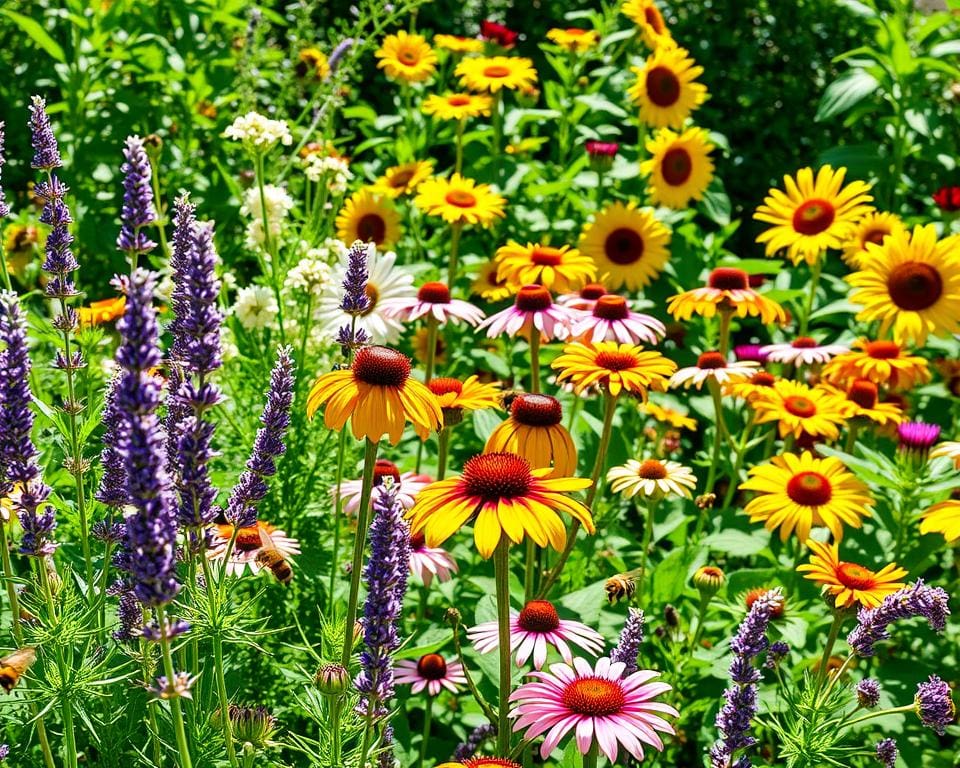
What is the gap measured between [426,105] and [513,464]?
2813 millimetres

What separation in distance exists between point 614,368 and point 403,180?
77.1 inches

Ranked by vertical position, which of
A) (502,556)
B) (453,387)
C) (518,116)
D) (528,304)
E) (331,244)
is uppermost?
(518,116)

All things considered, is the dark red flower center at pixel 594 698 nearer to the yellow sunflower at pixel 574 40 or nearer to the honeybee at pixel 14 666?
the honeybee at pixel 14 666

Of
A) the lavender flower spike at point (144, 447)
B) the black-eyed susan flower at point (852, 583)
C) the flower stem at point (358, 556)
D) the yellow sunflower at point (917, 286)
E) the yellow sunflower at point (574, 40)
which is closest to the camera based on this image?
the lavender flower spike at point (144, 447)

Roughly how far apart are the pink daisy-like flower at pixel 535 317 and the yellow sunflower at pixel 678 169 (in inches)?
61.9

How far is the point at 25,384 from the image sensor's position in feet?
5.09

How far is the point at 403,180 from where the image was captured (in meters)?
4.25

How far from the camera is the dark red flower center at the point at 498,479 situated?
1.89 m

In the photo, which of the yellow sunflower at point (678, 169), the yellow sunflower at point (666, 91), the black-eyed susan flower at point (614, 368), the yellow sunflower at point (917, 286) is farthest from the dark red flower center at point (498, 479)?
the yellow sunflower at point (666, 91)

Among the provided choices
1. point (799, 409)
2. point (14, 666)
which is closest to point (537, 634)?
point (14, 666)

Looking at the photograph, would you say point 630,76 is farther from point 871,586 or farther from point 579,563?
point 871,586

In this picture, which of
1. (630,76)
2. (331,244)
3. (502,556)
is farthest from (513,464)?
(630,76)

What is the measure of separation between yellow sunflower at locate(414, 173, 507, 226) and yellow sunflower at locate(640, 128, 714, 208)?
815 mm

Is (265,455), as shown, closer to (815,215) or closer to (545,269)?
(545,269)
